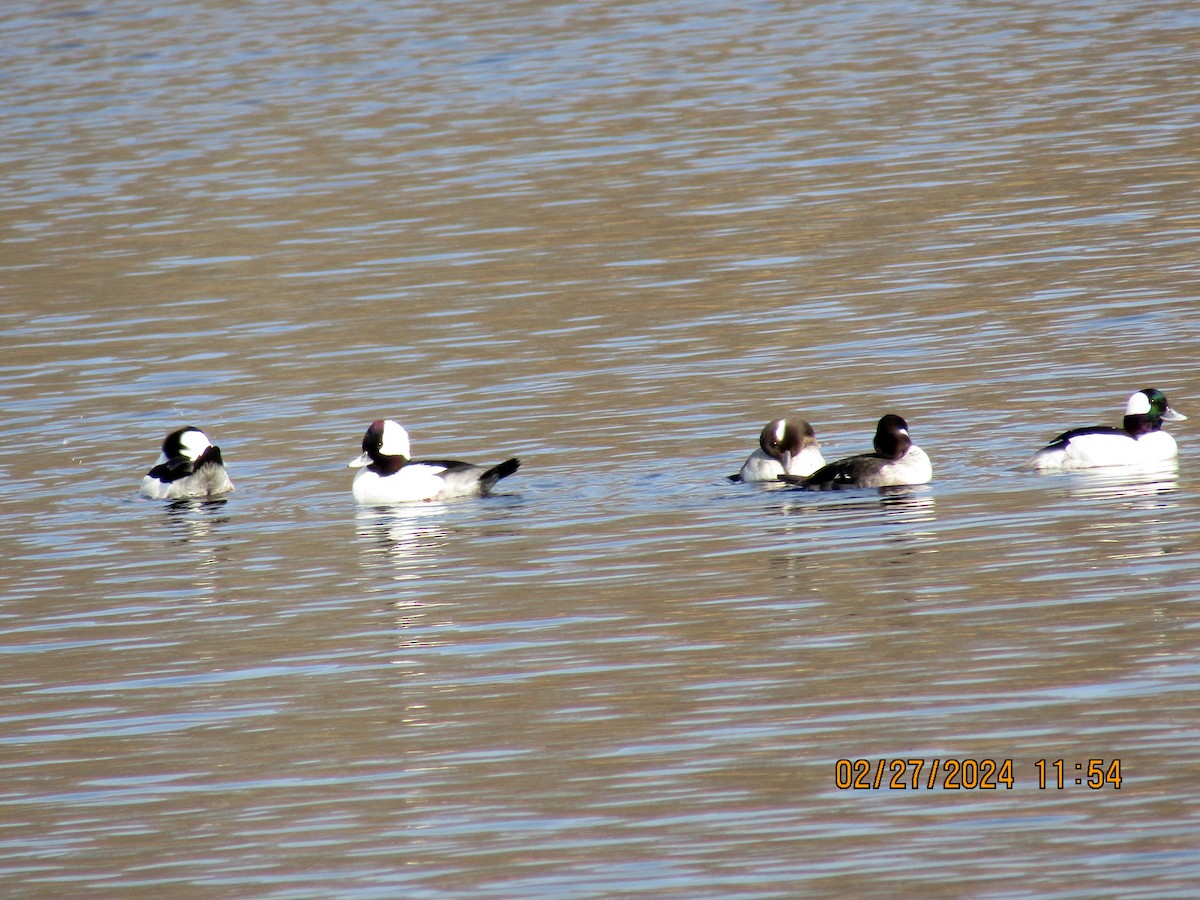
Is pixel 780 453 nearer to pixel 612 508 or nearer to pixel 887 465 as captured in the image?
pixel 887 465

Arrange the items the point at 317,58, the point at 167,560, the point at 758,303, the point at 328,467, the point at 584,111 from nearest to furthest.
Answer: the point at 167,560
the point at 328,467
the point at 758,303
the point at 584,111
the point at 317,58

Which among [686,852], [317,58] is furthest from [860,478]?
[317,58]

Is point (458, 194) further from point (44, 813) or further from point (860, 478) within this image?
point (44, 813)

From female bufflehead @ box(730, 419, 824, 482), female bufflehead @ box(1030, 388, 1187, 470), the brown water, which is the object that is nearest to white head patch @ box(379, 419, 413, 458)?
the brown water

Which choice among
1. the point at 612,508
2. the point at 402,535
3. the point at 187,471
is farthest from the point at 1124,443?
the point at 187,471

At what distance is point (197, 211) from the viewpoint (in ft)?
102

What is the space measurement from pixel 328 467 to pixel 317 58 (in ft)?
104

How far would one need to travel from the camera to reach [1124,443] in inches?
582

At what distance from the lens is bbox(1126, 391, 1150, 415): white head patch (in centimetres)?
1495

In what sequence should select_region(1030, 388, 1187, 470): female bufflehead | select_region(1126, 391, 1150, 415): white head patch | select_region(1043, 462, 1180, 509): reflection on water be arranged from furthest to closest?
select_region(1126, 391, 1150, 415): white head patch < select_region(1030, 388, 1187, 470): female bufflehead < select_region(1043, 462, 1180, 509): reflection on water

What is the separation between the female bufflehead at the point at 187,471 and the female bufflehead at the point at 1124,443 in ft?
20.4

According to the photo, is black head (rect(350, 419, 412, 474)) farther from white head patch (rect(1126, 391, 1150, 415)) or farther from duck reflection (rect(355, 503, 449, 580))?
white head patch (rect(1126, 391, 1150, 415))

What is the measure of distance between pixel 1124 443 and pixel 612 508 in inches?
142

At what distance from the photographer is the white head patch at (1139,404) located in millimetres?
14953
